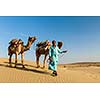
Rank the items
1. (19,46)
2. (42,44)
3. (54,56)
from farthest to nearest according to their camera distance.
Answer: (19,46)
(42,44)
(54,56)

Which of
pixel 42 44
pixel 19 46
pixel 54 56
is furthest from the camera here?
pixel 19 46

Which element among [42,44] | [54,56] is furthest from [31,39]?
[54,56]

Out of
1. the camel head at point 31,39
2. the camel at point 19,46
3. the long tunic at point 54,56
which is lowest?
the long tunic at point 54,56

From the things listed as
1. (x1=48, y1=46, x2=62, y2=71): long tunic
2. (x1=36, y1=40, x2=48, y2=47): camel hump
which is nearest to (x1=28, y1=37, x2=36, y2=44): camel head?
(x1=36, y1=40, x2=48, y2=47): camel hump

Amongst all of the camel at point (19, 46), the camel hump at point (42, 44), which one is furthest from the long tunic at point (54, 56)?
the camel at point (19, 46)

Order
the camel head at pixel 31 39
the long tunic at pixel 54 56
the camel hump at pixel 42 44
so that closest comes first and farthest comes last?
the long tunic at pixel 54 56, the camel hump at pixel 42 44, the camel head at pixel 31 39

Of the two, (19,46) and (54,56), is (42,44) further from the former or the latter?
(54,56)

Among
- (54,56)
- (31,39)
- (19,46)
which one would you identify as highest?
(31,39)

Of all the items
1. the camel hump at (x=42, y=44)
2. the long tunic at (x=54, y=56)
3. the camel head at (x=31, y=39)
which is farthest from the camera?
the camel head at (x=31, y=39)

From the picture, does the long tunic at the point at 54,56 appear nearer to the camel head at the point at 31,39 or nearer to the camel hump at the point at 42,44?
the camel hump at the point at 42,44

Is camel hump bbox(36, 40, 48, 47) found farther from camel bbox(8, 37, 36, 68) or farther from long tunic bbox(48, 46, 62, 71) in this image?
long tunic bbox(48, 46, 62, 71)
